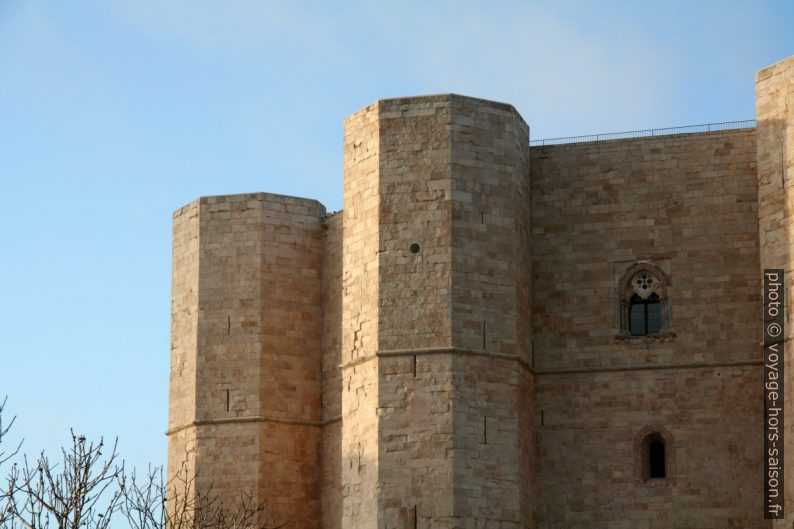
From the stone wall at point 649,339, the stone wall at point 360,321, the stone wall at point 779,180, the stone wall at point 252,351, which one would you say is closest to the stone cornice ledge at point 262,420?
the stone wall at point 252,351

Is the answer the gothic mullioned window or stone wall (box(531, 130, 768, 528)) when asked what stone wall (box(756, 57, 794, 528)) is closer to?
stone wall (box(531, 130, 768, 528))

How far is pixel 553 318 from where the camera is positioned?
37594 mm

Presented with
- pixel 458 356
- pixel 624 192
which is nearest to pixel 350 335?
pixel 458 356

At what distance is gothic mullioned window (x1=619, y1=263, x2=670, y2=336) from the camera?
37188mm

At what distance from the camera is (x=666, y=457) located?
36.6 m

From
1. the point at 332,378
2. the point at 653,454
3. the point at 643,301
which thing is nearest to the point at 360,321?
the point at 332,378

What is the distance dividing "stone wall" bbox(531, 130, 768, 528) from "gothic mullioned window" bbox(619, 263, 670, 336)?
140 mm

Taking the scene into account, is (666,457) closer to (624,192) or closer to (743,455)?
(743,455)

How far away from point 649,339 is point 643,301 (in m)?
0.71

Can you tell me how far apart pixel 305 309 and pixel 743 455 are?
29.3 feet

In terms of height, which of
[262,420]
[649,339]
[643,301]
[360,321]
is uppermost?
[643,301]

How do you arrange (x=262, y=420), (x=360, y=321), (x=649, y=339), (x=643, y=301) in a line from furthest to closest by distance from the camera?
(x=262, y=420)
(x=643, y=301)
(x=649, y=339)
(x=360, y=321)

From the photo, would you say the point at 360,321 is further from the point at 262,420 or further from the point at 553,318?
the point at 262,420

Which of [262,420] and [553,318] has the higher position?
[553,318]
